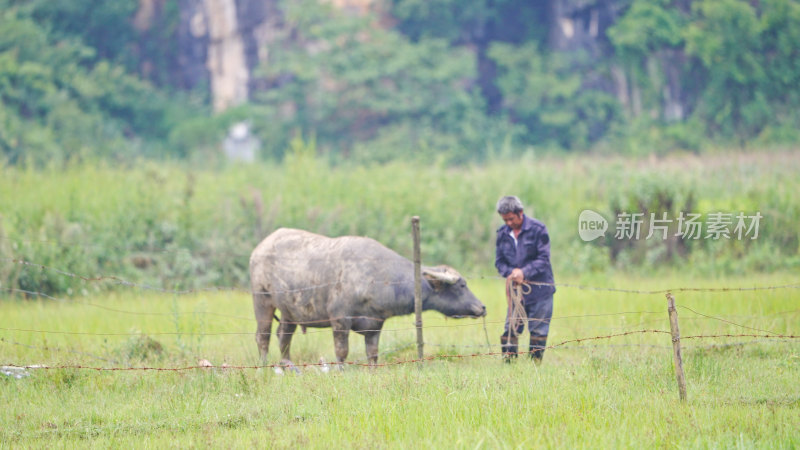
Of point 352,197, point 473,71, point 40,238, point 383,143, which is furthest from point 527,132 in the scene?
point 40,238

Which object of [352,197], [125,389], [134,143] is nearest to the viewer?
[125,389]

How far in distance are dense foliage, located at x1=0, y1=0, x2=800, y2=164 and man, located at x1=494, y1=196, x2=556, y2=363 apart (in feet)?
67.1

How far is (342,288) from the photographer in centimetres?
760

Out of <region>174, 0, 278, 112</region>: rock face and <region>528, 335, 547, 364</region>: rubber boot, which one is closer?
<region>528, 335, 547, 364</region>: rubber boot

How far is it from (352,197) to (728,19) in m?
20.0

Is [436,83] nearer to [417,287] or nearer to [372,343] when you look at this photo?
[372,343]

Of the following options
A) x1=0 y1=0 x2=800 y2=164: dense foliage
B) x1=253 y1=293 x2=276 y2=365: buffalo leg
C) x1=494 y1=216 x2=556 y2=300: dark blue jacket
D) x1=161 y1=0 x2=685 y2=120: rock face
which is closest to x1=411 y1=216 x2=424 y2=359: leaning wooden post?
x1=494 y1=216 x2=556 y2=300: dark blue jacket

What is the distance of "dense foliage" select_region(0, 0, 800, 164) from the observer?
2947cm

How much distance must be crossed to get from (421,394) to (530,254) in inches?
71.6

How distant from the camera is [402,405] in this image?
596cm

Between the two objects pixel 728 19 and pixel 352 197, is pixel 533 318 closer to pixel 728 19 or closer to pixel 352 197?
pixel 352 197

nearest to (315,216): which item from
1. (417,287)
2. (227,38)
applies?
(417,287)

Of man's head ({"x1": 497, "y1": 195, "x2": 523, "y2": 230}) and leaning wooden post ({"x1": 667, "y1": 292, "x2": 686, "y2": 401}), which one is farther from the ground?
man's head ({"x1": 497, "y1": 195, "x2": 523, "y2": 230})

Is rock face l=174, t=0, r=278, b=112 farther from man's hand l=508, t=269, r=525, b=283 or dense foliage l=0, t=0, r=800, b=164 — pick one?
man's hand l=508, t=269, r=525, b=283
